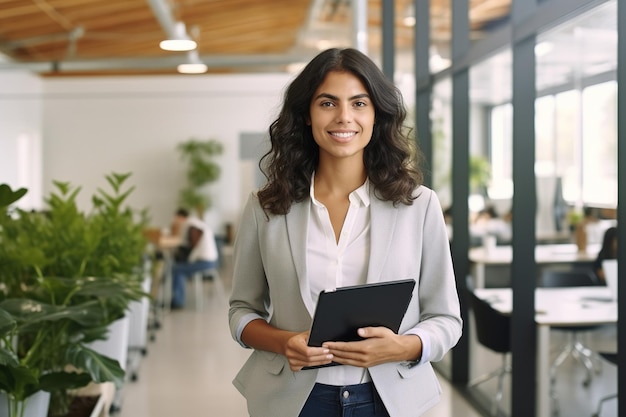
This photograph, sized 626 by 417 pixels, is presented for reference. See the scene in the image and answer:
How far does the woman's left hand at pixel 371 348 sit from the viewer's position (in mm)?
1875

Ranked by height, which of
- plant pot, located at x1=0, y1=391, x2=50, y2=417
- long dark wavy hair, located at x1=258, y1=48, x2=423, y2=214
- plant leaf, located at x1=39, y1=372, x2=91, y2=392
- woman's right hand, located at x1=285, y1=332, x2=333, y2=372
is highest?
long dark wavy hair, located at x1=258, y1=48, x2=423, y2=214

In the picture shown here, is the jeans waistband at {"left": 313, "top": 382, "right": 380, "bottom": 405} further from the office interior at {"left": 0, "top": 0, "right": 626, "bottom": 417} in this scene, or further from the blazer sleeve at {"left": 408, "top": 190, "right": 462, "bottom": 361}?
the office interior at {"left": 0, "top": 0, "right": 626, "bottom": 417}

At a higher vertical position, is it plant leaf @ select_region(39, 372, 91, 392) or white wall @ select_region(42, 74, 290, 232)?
white wall @ select_region(42, 74, 290, 232)

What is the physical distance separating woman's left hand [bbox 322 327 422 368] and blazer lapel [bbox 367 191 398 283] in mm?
127

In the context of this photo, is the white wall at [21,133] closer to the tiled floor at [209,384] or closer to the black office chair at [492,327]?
the tiled floor at [209,384]

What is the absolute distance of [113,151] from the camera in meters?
16.8

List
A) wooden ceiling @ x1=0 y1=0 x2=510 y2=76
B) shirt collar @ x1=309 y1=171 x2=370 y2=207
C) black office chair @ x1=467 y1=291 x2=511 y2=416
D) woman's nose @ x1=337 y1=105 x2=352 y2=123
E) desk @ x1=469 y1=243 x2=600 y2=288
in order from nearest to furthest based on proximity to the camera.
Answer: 1. woman's nose @ x1=337 y1=105 x2=352 y2=123
2. shirt collar @ x1=309 y1=171 x2=370 y2=207
3. black office chair @ x1=467 y1=291 x2=511 y2=416
4. desk @ x1=469 y1=243 x2=600 y2=288
5. wooden ceiling @ x1=0 y1=0 x2=510 y2=76

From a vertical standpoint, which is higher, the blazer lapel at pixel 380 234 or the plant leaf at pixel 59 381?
the blazer lapel at pixel 380 234

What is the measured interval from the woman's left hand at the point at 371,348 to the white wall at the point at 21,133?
1239cm

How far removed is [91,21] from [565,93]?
6.99m

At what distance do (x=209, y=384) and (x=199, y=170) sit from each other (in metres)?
9.84

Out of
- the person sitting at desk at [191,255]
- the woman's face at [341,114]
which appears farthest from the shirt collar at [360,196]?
the person sitting at desk at [191,255]

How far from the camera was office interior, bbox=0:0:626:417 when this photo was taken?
4.42 metres

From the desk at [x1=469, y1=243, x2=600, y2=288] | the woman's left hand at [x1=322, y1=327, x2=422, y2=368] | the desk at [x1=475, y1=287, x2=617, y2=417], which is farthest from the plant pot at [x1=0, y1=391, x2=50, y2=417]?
the desk at [x1=469, y1=243, x2=600, y2=288]
